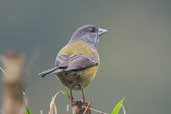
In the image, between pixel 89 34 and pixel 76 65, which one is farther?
pixel 89 34

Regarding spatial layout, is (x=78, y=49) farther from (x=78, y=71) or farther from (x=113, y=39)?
(x=113, y=39)

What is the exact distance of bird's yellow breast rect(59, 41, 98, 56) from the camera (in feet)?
19.5

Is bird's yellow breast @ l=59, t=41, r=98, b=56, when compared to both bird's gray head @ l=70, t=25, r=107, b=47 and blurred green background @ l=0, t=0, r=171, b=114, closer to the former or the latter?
bird's gray head @ l=70, t=25, r=107, b=47

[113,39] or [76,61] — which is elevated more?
[76,61]

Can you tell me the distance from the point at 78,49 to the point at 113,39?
3012 centimetres

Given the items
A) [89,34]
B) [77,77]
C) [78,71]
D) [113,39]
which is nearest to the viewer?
[77,77]

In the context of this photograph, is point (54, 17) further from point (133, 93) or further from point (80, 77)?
point (80, 77)

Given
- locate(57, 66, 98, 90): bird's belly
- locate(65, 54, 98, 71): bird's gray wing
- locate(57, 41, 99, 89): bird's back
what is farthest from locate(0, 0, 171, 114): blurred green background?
locate(57, 66, 98, 90): bird's belly

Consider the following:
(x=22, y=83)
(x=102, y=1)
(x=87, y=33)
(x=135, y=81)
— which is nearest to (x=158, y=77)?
(x=135, y=81)

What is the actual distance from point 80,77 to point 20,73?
12.0 ft

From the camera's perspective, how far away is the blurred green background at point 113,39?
2605cm

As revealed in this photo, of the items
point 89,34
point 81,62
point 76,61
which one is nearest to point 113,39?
point 89,34

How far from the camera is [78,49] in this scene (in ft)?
20.2

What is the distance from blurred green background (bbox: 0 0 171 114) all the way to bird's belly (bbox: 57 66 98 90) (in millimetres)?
16259
